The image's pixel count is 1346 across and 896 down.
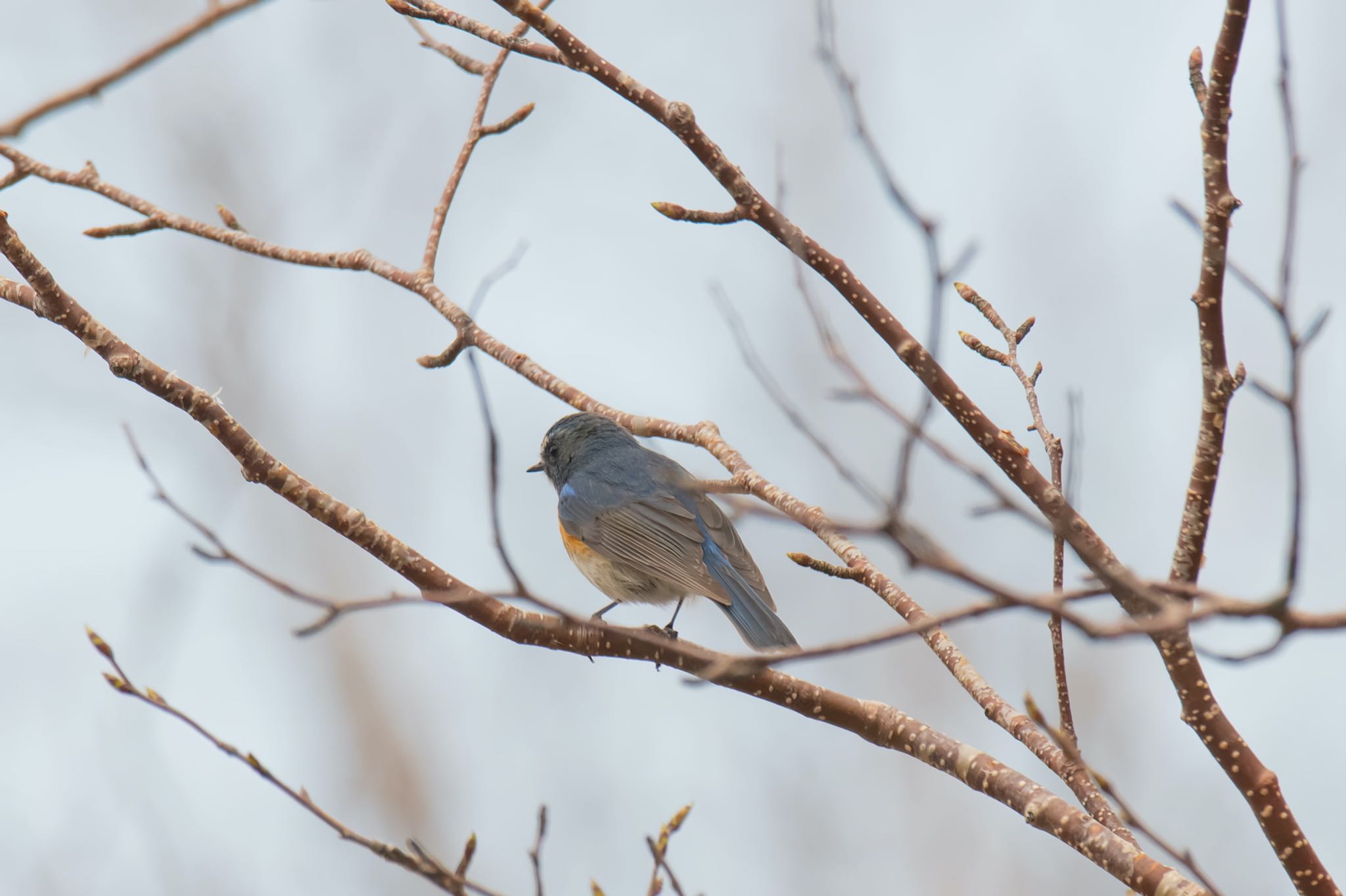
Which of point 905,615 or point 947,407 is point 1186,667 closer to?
point 947,407

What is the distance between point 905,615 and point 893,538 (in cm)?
175

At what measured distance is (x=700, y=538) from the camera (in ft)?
16.0

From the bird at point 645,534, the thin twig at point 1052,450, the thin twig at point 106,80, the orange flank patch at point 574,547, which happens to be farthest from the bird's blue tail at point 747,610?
the thin twig at point 106,80

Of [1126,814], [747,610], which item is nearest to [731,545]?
[747,610]

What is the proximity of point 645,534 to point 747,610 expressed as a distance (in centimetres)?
66

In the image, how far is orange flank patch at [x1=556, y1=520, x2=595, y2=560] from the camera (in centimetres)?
507

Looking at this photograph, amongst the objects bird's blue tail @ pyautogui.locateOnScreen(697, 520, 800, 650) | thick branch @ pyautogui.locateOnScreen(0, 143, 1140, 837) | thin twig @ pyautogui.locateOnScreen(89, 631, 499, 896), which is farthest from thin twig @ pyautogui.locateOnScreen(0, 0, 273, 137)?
bird's blue tail @ pyautogui.locateOnScreen(697, 520, 800, 650)

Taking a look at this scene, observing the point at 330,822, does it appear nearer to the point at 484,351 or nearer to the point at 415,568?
the point at 415,568

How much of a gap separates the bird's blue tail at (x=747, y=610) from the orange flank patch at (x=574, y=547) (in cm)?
56

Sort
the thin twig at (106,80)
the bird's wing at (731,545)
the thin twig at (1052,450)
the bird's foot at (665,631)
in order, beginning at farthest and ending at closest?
1. the bird's wing at (731,545)
2. the bird's foot at (665,631)
3. the thin twig at (1052,450)
4. the thin twig at (106,80)

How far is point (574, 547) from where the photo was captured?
16.9 feet

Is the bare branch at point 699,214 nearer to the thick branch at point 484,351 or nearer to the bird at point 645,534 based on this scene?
the thick branch at point 484,351

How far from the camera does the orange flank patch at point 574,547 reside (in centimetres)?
507

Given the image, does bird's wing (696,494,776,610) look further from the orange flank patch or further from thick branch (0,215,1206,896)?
thick branch (0,215,1206,896)
